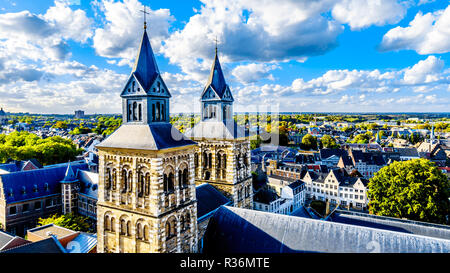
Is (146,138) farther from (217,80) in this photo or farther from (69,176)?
(69,176)

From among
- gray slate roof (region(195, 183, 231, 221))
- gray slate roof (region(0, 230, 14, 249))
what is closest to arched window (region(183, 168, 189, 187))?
gray slate roof (region(195, 183, 231, 221))

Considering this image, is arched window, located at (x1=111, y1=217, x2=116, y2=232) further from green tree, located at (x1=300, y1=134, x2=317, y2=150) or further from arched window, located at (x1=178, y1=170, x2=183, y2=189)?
green tree, located at (x1=300, y1=134, x2=317, y2=150)

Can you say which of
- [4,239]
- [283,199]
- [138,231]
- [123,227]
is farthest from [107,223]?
[283,199]

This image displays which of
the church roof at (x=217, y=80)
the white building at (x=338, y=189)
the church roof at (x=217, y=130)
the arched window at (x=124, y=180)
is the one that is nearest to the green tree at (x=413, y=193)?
the church roof at (x=217, y=130)

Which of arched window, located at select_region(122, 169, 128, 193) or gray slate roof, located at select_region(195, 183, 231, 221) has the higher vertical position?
arched window, located at select_region(122, 169, 128, 193)

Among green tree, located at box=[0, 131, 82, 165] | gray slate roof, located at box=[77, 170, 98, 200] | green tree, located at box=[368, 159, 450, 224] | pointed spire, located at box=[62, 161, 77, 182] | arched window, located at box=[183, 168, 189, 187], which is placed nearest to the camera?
arched window, located at box=[183, 168, 189, 187]
